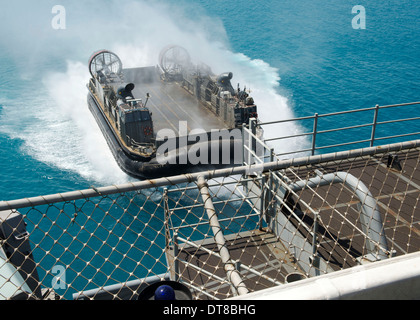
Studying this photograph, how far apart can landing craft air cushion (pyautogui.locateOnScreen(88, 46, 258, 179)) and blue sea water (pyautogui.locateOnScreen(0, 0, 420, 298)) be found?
6.23 feet

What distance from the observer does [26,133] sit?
3102 cm

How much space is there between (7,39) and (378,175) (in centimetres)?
5790

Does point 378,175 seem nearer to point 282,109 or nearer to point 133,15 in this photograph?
point 282,109

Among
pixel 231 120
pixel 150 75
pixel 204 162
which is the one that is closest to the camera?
pixel 204 162

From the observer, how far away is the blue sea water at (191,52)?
28250 millimetres

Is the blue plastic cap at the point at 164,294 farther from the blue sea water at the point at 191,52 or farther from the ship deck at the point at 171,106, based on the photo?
the ship deck at the point at 171,106

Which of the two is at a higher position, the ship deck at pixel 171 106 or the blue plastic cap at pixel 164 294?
the blue plastic cap at pixel 164 294

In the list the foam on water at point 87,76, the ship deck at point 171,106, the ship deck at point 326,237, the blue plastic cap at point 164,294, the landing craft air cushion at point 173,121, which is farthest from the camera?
the foam on water at point 87,76

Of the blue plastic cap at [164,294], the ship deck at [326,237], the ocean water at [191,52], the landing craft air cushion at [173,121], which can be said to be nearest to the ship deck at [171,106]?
the landing craft air cushion at [173,121]

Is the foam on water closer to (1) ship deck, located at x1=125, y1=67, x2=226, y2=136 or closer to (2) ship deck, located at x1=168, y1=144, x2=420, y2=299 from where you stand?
(1) ship deck, located at x1=125, y1=67, x2=226, y2=136

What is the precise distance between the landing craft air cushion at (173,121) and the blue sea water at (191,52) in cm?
190

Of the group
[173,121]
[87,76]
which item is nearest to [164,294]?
[173,121]

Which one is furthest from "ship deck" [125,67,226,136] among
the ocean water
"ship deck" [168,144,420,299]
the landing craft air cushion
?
"ship deck" [168,144,420,299]
